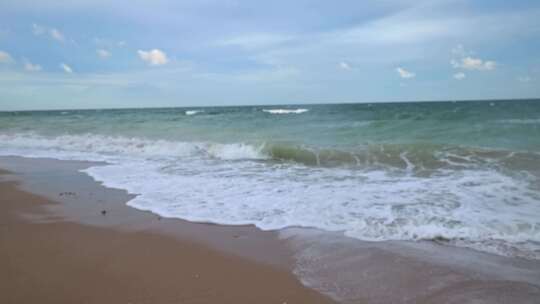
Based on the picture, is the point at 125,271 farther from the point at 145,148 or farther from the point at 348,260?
the point at 145,148

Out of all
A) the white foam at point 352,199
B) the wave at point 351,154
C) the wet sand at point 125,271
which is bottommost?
the wet sand at point 125,271

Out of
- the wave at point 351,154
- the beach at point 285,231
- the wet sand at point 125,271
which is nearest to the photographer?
the wet sand at point 125,271

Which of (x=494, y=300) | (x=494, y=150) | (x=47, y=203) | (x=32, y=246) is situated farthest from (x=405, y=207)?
(x=494, y=150)

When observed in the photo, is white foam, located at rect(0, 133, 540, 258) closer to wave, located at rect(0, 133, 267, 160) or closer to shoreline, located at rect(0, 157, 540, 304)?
shoreline, located at rect(0, 157, 540, 304)

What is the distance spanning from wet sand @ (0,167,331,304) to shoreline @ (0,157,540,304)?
127 mm

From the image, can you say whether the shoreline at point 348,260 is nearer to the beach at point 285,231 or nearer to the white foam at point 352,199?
the beach at point 285,231

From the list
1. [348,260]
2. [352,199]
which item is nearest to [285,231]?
[348,260]

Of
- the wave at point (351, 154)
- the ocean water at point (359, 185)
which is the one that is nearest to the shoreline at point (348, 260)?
the ocean water at point (359, 185)

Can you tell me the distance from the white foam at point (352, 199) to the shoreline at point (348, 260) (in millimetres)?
282

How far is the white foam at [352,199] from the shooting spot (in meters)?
4.25

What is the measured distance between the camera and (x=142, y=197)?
20.2 ft

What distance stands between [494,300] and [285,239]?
6.99 ft

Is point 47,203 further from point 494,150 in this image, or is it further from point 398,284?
point 494,150

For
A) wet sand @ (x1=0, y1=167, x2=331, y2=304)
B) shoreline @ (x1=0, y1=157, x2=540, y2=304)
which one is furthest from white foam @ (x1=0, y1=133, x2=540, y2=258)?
wet sand @ (x1=0, y1=167, x2=331, y2=304)
